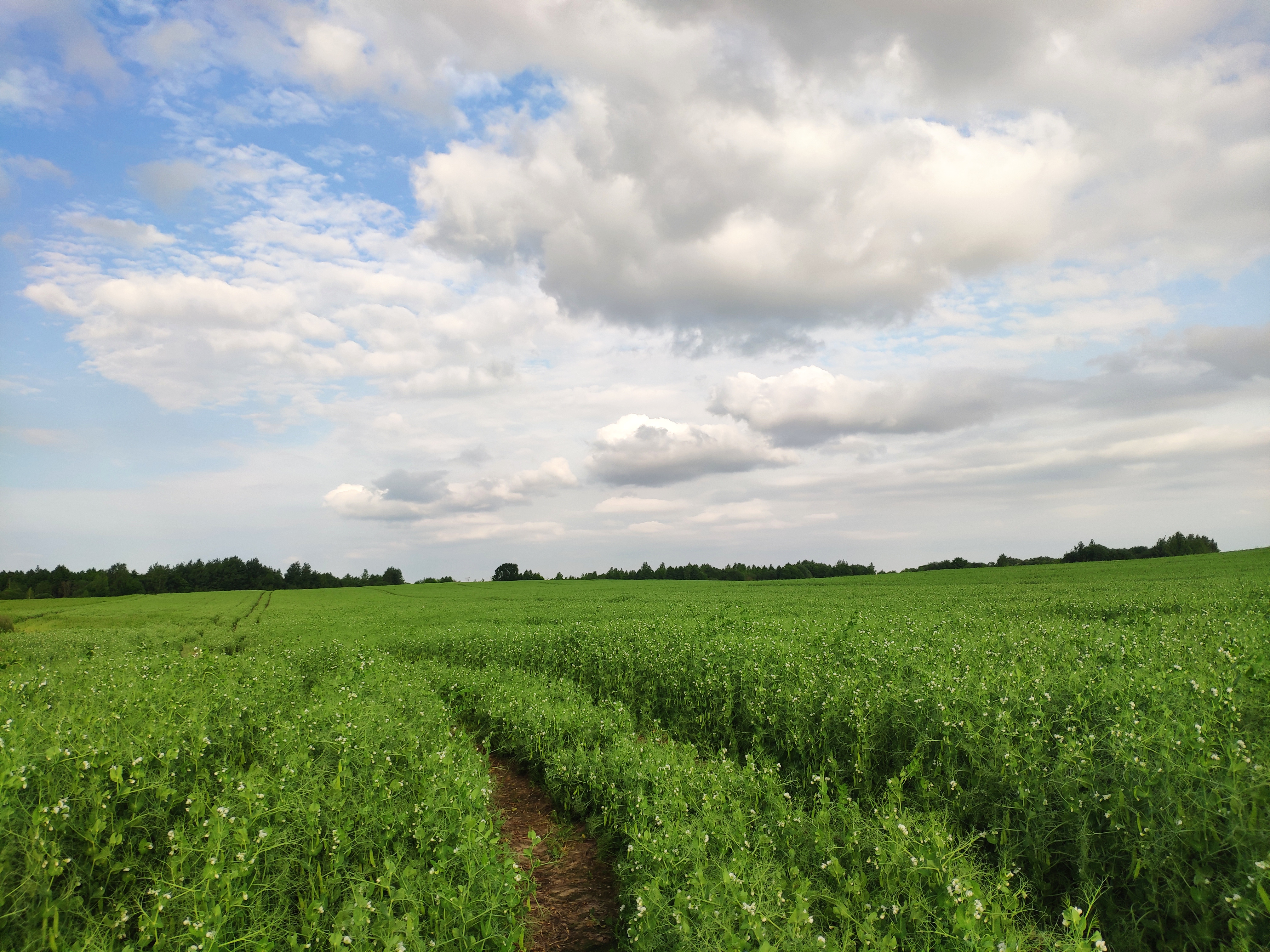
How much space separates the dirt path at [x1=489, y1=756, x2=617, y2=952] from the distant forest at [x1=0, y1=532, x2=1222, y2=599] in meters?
68.2

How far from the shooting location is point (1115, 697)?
8000mm

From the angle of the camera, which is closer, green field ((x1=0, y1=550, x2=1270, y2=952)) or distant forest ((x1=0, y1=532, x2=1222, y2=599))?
green field ((x1=0, y1=550, x2=1270, y2=952))

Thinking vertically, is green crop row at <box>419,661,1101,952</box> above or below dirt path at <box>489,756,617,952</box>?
above

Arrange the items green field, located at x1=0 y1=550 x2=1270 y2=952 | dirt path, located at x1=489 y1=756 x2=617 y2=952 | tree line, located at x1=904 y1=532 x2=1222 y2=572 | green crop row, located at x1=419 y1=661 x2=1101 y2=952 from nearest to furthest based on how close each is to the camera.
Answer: green crop row, located at x1=419 y1=661 x2=1101 y2=952 < green field, located at x1=0 y1=550 x2=1270 y2=952 < dirt path, located at x1=489 y1=756 x2=617 y2=952 < tree line, located at x1=904 y1=532 x2=1222 y2=572

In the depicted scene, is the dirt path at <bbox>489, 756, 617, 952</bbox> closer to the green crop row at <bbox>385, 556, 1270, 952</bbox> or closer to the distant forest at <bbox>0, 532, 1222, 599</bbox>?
the green crop row at <bbox>385, 556, 1270, 952</bbox>

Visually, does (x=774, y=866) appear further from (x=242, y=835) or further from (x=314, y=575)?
(x=314, y=575)

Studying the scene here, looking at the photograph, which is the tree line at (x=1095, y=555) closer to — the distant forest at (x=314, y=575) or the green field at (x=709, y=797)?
the distant forest at (x=314, y=575)

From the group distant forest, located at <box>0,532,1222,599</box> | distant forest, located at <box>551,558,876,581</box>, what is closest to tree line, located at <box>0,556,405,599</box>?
distant forest, located at <box>0,532,1222,599</box>

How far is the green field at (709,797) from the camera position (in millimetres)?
5105

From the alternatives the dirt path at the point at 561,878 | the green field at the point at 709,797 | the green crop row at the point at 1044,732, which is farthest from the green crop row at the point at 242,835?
the green crop row at the point at 1044,732

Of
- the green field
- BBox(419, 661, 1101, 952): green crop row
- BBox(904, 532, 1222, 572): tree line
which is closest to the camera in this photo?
BBox(419, 661, 1101, 952): green crop row

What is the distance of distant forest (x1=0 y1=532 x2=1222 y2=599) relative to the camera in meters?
82.3

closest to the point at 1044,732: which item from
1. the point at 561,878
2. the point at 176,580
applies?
the point at 561,878

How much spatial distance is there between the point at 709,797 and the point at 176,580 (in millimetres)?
130206
